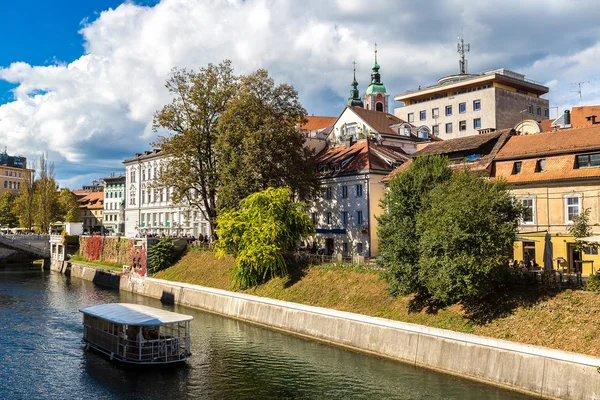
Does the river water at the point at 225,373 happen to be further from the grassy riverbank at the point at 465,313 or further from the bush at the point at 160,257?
the bush at the point at 160,257

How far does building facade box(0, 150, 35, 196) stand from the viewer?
161 m

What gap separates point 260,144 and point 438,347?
30.8 meters

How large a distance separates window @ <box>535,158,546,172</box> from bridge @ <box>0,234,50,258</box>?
84302 millimetres

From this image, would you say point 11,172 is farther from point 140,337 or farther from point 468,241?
point 468,241

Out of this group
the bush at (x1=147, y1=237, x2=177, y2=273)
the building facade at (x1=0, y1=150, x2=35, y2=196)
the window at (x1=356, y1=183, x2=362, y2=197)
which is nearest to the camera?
the window at (x1=356, y1=183, x2=362, y2=197)

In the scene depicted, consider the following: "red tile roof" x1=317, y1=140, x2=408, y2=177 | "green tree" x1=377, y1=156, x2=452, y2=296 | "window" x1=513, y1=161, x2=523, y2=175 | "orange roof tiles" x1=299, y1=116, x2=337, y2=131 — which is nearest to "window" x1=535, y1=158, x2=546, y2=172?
"window" x1=513, y1=161, x2=523, y2=175

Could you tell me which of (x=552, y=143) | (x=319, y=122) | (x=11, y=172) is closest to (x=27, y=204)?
(x=11, y=172)

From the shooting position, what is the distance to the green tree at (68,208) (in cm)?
13162

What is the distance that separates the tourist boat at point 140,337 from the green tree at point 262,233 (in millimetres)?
13621

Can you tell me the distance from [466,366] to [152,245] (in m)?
47.4

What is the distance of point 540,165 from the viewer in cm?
4403

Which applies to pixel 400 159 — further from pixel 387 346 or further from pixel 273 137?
pixel 387 346

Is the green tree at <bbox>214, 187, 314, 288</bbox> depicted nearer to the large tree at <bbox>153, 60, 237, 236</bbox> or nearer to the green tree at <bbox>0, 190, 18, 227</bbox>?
the large tree at <bbox>153, 60, 237, 236</bbox>

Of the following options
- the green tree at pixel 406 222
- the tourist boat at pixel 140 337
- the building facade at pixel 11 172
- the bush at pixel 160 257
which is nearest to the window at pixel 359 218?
the bush at pixel 160 257
